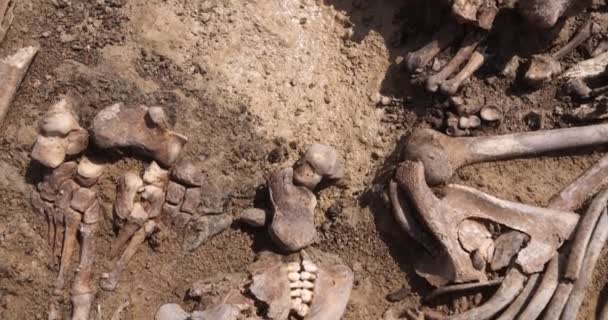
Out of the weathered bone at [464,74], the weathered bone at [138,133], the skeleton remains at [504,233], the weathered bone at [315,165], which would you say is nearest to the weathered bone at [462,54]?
the weathered bone at [464,74]

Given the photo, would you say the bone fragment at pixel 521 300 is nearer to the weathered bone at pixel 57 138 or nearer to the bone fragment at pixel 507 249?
the bone fragment at pixel 507 249

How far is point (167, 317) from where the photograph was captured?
3.24 metres

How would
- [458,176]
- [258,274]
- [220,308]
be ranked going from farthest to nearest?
[458,176] < [258,274] < [220,308]

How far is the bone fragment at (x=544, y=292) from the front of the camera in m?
3.13

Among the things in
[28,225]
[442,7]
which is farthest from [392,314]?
[28,225]

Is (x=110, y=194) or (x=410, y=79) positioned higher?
(x=410, y=79)

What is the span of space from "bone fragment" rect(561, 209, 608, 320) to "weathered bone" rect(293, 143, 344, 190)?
1.39m

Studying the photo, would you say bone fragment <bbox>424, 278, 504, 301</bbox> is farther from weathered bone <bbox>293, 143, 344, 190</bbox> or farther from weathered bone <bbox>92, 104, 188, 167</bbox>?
weathered bone <bbox>92, 104, 188, 167</bbox>

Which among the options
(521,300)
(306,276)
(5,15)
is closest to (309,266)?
(306,276)

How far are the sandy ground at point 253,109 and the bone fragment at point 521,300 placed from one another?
19 centimetres

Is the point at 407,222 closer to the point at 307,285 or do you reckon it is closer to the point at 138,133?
the point at 307,285

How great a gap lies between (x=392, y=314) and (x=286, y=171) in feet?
3.26

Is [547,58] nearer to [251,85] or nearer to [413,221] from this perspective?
[413,221]

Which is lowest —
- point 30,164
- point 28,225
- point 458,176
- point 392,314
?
point 28,225
